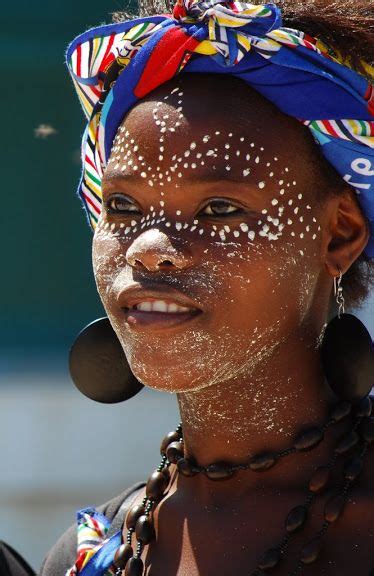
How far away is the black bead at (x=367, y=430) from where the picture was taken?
7.18ft

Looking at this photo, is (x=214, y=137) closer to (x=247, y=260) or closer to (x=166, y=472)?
(x=247, y=260)

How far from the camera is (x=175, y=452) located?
7.82 feet

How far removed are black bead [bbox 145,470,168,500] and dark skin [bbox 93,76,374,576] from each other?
0.12 m

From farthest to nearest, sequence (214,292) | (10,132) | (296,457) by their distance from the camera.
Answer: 1. (10,132)
2. (296,457)
3. (214,292)

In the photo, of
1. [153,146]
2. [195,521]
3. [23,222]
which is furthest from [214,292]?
[23,222]

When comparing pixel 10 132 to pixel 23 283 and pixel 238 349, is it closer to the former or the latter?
pixel 23 283

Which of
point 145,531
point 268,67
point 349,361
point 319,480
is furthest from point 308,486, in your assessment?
point 268,67

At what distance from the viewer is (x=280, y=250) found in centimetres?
210

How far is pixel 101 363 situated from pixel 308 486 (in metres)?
0.58

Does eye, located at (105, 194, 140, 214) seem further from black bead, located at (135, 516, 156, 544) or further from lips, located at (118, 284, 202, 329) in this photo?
black bead, located at (135, 516, 156, 544)

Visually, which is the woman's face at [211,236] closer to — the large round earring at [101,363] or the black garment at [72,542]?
the large round earring at [101,363]

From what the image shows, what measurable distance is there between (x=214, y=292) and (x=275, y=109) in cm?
39

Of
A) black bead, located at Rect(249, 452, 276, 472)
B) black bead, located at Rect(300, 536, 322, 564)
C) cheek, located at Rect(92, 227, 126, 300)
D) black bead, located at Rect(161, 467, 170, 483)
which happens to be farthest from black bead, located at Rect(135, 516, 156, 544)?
cheek, located at Rect(92, 227, 126, 300)

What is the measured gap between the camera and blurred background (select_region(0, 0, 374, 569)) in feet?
14.9
